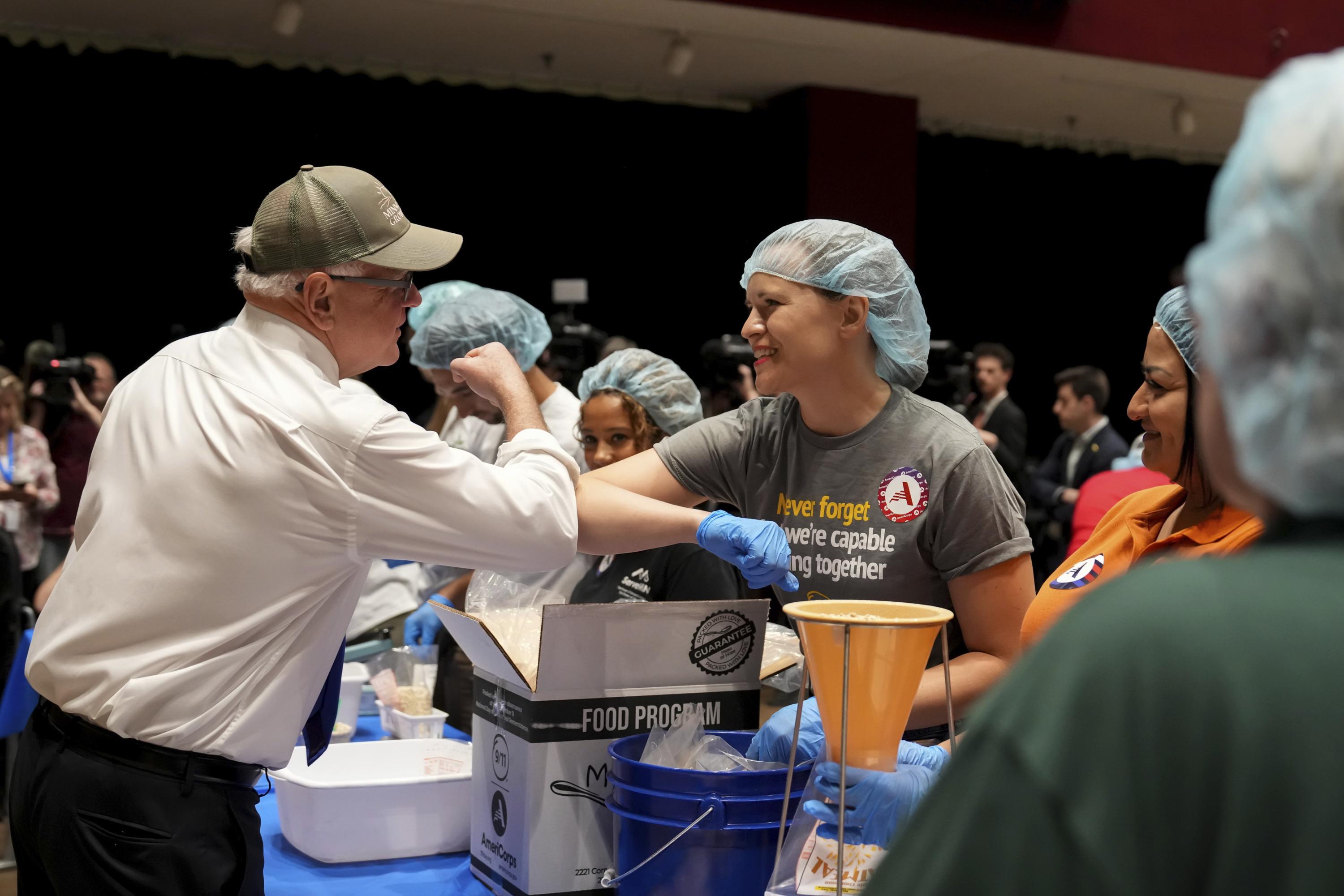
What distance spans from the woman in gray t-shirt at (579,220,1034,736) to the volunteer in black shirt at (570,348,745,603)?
309 mm

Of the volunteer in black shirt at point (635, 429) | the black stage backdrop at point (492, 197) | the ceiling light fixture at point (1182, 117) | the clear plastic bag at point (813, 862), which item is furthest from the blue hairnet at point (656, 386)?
the ceiling light fixture at point (1182, 117)

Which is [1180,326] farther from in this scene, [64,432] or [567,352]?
[64,432]

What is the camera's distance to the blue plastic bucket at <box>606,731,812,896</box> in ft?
4.68

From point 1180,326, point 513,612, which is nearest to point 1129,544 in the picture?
point 1180,326

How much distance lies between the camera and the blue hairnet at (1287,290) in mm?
489

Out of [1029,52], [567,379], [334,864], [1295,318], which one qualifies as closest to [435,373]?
[567,379]

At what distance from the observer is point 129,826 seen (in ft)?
4.63

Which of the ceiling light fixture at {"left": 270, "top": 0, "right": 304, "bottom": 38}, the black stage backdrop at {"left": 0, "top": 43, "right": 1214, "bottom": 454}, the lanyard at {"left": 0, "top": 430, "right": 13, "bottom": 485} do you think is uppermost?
the ceiling light fixture at {"left": 270, "top": 0, "right": 304, "bottom": 38}

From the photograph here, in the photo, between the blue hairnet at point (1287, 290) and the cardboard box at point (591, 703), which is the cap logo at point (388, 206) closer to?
the cardboard box at point (591, 703)

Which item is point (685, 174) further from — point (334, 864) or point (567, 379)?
point (334, 864)

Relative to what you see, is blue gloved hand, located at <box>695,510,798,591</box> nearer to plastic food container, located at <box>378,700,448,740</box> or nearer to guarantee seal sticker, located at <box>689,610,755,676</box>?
guarantee seal sticker, located at <box>689,610,755,676</box>

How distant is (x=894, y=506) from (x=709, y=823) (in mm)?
535

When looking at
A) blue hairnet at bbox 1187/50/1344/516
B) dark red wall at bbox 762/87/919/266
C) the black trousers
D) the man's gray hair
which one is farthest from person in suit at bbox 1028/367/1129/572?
blue hairnet at bbox 1187/50/1344/516

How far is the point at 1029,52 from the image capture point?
660 centimetres
